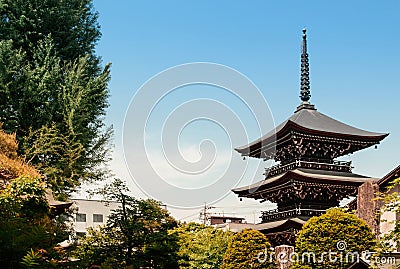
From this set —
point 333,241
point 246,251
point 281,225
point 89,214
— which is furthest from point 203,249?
point 89,214

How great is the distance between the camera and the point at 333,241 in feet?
46.1

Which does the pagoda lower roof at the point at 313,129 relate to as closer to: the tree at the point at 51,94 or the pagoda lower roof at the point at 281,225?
the pagoda lower roof at the point at 281,225

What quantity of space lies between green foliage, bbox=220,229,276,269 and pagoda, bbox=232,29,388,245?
495 cm

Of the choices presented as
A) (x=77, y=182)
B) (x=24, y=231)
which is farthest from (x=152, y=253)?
(x=24, y=231)

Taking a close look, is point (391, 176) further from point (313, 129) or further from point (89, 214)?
point (89, 214)

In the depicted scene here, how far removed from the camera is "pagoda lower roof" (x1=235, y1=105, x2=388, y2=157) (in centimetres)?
2270

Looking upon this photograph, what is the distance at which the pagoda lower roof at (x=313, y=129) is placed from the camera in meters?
22.7

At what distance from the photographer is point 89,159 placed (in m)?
20.5

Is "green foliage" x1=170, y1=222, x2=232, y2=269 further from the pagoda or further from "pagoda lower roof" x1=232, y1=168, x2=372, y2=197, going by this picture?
"pagoda lower roof" x1=232, y1=168, x2=372, y2=197

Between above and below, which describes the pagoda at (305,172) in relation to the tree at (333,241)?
above

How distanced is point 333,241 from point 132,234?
19.6 feet

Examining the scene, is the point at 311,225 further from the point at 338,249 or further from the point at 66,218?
the point at 66,218

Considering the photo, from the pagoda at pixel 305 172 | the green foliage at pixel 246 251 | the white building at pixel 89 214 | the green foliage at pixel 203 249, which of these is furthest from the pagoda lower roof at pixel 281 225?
the white building at pixel 89 214
